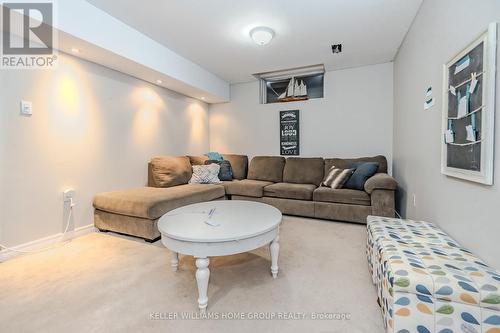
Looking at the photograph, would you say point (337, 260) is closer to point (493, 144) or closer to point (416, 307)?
point (416, 307)

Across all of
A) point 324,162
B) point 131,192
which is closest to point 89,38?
point 131,192

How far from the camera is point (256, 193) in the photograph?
3740 millimetres

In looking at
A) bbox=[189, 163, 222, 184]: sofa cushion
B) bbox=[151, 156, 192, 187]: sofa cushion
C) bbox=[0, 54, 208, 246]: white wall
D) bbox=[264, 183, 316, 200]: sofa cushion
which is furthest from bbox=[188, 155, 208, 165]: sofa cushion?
bbox=[264, 183, 316, 200]: sofa cushion

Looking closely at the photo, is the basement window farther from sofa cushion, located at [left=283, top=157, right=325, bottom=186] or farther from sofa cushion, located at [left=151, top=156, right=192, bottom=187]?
sofa cushion, located at [left=151, top=156, right=192, bottom=187]

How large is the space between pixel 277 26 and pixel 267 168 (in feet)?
7.50

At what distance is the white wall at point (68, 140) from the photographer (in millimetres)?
2205

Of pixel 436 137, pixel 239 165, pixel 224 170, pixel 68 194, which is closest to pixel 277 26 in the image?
pixel 436 137

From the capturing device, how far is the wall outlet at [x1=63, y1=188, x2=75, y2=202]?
103 inches

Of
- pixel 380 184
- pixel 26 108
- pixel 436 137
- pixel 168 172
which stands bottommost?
pixel 380 184

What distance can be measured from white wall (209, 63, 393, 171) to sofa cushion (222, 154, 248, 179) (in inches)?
12.8

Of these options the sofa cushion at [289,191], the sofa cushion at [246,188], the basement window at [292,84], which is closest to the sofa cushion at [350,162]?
the sofa cushion at [289,191]

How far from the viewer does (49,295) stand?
162 centimetres

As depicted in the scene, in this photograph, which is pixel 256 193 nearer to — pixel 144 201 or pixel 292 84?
pixel 144 201

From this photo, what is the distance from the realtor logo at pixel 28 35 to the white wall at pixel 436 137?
3.04 metres
